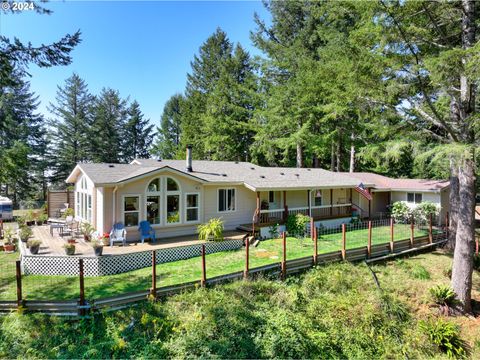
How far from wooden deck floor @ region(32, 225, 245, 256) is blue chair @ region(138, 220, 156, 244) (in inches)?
13.5

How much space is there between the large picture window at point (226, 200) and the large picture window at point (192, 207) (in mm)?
1399

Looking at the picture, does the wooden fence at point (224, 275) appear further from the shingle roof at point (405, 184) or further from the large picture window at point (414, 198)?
the large picture window at point (414, 198)

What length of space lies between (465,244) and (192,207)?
11.0 metres

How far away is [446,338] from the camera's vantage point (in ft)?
26.1

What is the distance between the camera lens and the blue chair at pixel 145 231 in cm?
1211

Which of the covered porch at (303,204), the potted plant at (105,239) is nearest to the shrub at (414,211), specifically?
the covered porch at (303,204)

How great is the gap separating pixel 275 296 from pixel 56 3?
9.42 metres

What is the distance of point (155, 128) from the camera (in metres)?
42.9

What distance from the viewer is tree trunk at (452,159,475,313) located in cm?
941

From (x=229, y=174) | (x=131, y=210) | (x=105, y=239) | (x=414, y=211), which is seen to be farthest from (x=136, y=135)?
(x=414, y=211)

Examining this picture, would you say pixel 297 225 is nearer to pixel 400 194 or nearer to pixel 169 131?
pixel 400 194

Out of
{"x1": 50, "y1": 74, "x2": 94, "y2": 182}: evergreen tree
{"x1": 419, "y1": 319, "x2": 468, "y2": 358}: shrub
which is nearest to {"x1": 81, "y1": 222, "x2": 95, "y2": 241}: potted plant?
{"x1": 419, "y1": 319, "x2": 468, "y2": 358}: shrub

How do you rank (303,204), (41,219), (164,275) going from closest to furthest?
1. (164,275)
2. (41,219)
3. (303,204)

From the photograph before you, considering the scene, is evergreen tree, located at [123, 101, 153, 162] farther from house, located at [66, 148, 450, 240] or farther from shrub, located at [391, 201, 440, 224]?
shrub, located at [391, 201, 440, 224]
